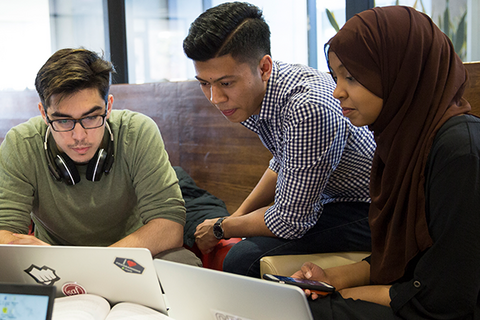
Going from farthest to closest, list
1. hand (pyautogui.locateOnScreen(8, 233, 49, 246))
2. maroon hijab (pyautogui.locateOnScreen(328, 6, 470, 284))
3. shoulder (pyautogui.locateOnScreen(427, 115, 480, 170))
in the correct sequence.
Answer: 1. hand (pyautogui.locateOnScreen(8, 233, 49, 246))
2. maroon hijab (pyautogui.locateOnScreen(328, 6, 470, 284))
3. shoulder (pyautogui.locateOnScreen(427, 115, 480, 170))

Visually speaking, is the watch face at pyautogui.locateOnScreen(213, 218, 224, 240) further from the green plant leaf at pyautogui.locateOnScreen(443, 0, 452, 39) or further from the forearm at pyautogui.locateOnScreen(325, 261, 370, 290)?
the green plant leaf at pyautogui.locateOnScreen(443, 0, 452, 39)

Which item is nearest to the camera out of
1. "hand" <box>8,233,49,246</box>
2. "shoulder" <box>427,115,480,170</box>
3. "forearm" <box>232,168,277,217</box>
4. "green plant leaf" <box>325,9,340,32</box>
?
"shoulder" <box>427,115,480,170</box>

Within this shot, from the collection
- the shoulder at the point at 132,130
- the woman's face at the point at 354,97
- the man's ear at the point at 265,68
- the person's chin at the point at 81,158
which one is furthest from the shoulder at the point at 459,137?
the person's chin at the point at 81,158

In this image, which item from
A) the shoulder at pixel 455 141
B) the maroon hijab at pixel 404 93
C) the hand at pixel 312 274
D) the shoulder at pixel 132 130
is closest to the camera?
the shoulder at pixel 455 141

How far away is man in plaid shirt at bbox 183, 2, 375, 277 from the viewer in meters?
1.36

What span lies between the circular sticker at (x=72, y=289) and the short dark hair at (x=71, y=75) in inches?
27.5

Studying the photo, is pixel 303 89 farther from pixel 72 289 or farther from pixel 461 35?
pixel 461 35

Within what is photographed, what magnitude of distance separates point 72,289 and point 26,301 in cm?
30

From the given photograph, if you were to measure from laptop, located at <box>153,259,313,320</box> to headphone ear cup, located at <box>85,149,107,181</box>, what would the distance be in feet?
A: 2.45

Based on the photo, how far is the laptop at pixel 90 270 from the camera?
38.0 inches

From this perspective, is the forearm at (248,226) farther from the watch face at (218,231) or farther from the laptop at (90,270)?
the laptop at (90,270)

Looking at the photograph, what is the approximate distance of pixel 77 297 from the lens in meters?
1.03

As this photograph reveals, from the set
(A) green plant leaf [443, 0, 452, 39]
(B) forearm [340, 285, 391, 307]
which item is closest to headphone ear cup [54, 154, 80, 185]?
(B) forearm [340, 285, 391, 307]

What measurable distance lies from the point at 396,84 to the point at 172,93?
2090 mm
